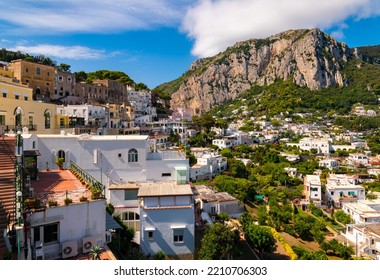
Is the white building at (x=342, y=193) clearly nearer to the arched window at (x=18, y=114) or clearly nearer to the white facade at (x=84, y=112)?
the white facade at (x=84, y=112)

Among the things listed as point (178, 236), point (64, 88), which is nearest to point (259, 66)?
point (64, 88)

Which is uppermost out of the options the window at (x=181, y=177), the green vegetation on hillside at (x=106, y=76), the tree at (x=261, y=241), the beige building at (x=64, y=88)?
the green vegetation on hillside at (x=106, y=76)

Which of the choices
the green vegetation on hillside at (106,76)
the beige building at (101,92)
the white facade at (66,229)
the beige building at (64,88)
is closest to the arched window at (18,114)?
the white facade at (66,229)

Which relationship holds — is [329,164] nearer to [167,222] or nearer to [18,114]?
[167,222]

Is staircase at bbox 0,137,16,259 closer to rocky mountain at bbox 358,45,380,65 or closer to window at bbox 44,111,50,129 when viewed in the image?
window at bbox 44,111,50,129

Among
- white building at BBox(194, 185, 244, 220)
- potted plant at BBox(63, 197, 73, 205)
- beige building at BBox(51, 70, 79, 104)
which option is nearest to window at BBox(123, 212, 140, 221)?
potted plant at BBox(63, 197, 73, 205)
